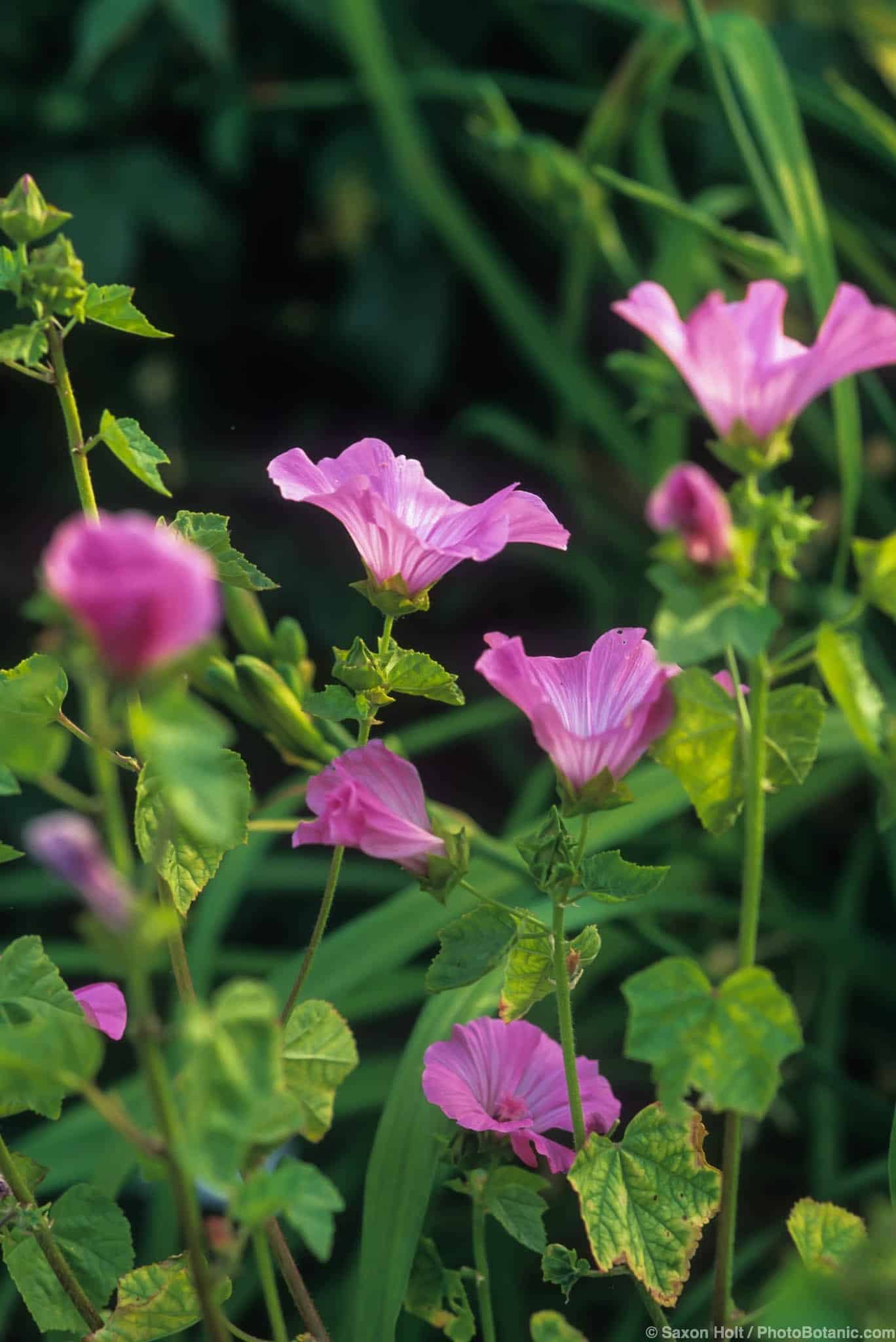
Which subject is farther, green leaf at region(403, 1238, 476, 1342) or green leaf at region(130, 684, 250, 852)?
green leaf at region(403, 1238, 476, 1342)

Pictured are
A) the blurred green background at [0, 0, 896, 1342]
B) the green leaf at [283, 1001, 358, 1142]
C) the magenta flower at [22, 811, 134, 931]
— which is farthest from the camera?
the blurred green background at [0, 0, 896, 1342]

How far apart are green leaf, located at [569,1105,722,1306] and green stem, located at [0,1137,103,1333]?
126 millimetres

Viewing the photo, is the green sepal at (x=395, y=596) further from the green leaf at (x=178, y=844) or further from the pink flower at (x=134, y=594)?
the pink flower at (x=134, y=594)

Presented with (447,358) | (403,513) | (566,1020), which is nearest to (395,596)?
(403,513)

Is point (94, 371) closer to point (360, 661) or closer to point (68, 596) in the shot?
point (360, 661)

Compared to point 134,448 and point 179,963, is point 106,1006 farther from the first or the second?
point 134,448

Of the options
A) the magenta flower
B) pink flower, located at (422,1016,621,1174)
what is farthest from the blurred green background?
the magenta flower

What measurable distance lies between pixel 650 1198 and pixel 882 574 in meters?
0.16

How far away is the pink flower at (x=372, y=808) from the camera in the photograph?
346 millimetres

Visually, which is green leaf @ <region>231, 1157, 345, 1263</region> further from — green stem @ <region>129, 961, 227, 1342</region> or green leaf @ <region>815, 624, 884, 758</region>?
green leaf @ <region>815, 624, 884, 758</region>

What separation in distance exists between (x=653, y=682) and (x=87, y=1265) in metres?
0.21

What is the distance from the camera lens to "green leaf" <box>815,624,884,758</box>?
0.29 meters

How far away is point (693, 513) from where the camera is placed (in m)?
0.27

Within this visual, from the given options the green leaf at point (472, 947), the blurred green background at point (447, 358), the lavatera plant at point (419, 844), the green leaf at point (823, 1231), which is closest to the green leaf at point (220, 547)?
the lavatera plant at point (419, 844)
